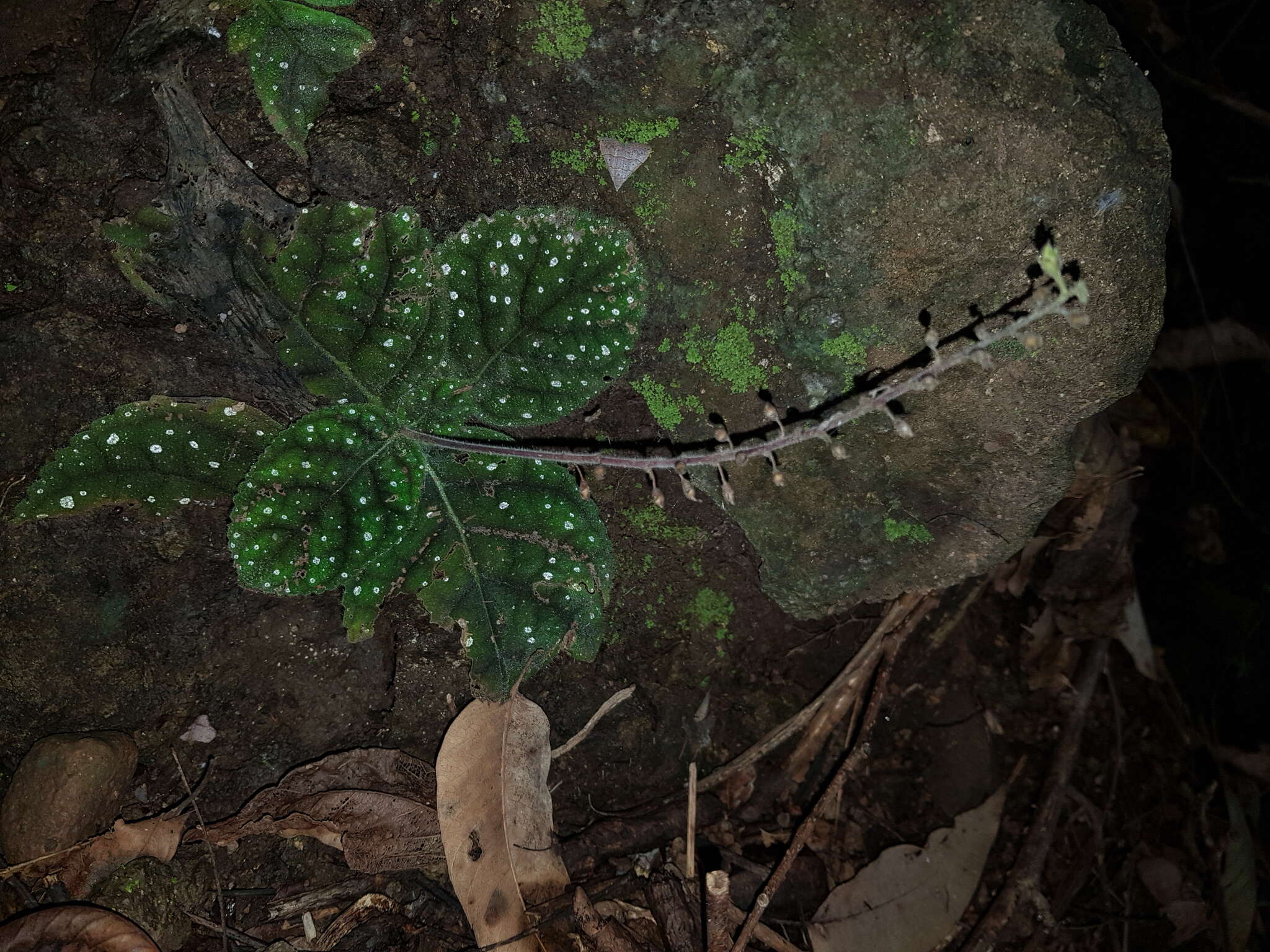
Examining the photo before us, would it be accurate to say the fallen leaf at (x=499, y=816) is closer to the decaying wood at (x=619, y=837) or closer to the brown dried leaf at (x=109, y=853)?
the decaying wood at (x=619, y=837)

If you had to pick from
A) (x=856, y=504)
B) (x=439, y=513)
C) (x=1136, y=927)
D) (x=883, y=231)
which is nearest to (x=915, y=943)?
(x=1136, y=927)

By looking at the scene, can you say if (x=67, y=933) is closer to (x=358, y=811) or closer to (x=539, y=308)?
(x=358, y=811)

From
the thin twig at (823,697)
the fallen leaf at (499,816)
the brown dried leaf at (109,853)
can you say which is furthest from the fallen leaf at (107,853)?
the thin twig at (823,697)

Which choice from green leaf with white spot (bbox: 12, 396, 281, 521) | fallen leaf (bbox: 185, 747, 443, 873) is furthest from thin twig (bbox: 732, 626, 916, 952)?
green leaf with white spot (bbox: 12, 396, 281, 521)

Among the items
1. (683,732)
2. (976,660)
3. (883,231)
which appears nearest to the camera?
(883,231)

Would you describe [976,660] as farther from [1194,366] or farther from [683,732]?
[1194,366]

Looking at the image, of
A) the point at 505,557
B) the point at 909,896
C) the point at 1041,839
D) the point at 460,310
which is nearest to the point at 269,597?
the point at 505,557
